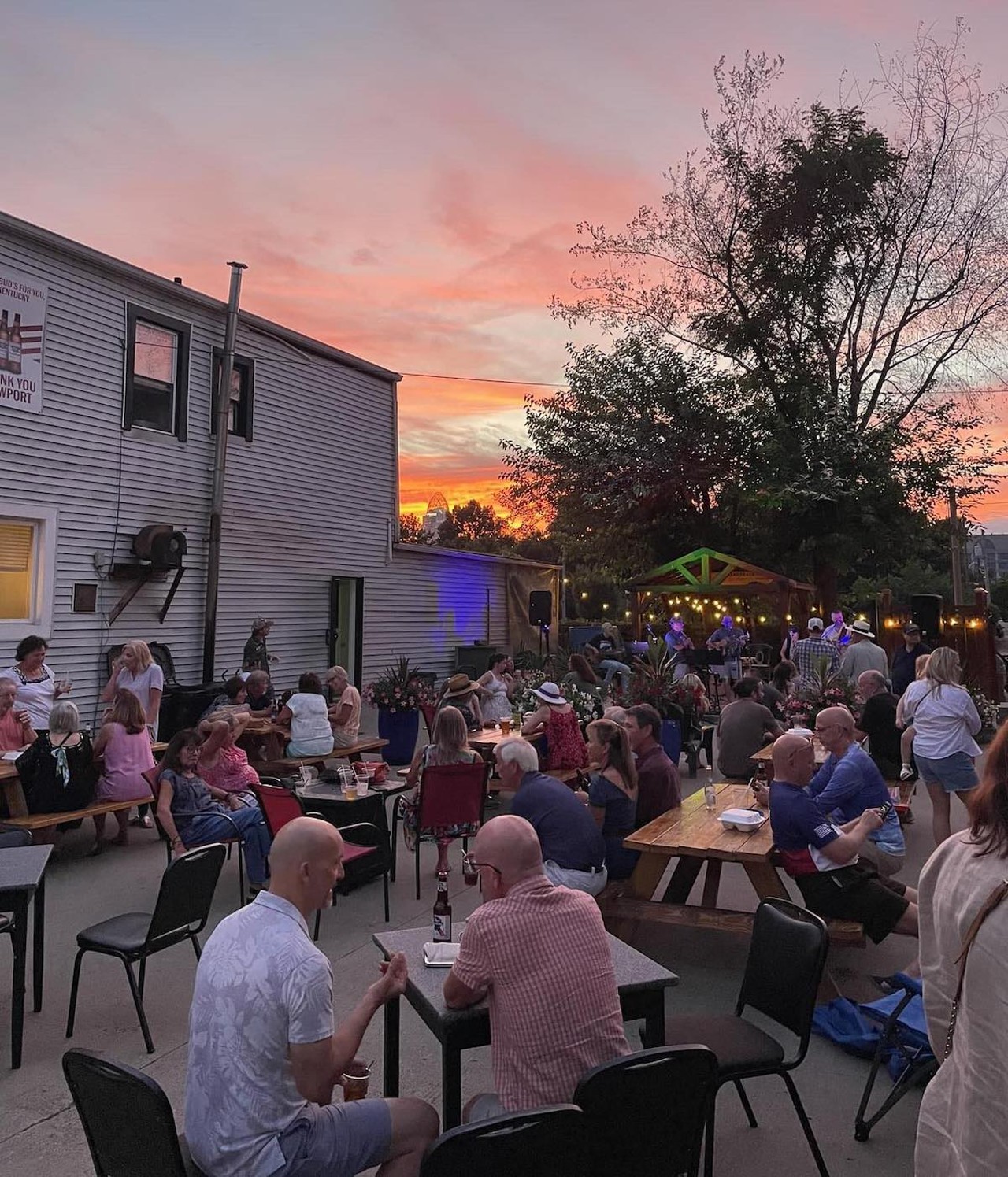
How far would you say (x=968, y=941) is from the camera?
1795 millimetres

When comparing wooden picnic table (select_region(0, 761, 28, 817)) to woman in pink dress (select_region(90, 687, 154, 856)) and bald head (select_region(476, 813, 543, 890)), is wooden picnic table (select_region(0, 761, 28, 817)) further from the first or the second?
bald head (select_region(476, 813, 543, 890))

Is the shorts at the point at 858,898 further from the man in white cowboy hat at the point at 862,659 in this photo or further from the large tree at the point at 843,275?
the large tree at the point at 843,275

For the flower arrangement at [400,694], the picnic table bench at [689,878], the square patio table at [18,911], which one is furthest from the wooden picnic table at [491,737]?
the square patio table at [18,911]

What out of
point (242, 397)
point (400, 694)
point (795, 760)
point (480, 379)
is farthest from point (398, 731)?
point (480, 379)

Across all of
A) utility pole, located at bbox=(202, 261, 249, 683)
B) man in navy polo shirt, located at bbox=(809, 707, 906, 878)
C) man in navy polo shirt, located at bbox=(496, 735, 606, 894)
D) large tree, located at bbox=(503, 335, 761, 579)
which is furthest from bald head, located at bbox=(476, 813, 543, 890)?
large tree, located at bbox=(503, 335, 761, 579)

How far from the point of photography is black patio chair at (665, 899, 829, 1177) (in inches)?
119

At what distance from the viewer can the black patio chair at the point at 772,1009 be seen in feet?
9.93

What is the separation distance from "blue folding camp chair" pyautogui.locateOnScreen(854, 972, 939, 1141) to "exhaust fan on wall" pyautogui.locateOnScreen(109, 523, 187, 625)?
1107cm

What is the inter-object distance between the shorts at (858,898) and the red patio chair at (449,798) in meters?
2.78

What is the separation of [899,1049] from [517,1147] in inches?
97.1

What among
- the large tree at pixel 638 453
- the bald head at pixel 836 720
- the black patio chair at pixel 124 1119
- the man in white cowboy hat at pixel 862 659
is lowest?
the black patio chair at pixel 124 1119

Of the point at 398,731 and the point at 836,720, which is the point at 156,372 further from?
the point at 836,720

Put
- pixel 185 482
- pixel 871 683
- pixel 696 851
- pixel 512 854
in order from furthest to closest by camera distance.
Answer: pixel 185 482 → pixel 871 683 → pixel 696 851 → pixel 512 854

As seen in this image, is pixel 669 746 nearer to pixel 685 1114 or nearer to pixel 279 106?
pixel 685 1114
